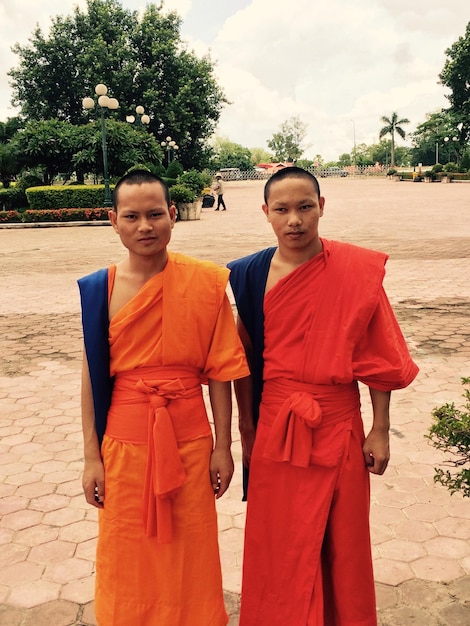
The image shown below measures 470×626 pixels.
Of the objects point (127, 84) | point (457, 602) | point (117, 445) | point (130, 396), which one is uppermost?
point (127, 84)

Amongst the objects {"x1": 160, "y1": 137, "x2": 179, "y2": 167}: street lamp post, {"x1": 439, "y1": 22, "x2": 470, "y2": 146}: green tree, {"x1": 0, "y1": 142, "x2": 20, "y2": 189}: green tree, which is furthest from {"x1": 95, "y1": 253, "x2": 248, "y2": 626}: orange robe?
{"x1": 439, "y1": 22, "x2": 470, "y2": 146}: green tree

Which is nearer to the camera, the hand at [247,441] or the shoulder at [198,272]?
the shoulder at [198,272]

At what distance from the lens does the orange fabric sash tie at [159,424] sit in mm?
1832

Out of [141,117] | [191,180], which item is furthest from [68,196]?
[141,117]

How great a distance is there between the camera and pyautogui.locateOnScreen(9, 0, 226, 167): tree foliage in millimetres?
34906

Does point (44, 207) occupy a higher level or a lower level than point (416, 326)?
higher

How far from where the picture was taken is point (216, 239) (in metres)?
14.5

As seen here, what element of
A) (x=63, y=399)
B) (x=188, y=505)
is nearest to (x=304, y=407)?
(x=188, y=505)

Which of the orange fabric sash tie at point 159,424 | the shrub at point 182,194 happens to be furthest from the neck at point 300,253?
the shrub at point 182,194

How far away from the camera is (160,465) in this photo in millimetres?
1819

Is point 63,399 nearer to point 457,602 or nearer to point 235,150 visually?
point 457,602

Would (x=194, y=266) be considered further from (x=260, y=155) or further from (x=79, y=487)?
(x=260, y=155)

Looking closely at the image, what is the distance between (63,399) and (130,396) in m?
3.19

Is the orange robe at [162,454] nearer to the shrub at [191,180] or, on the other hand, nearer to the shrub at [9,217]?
the shrub at [9,217]
